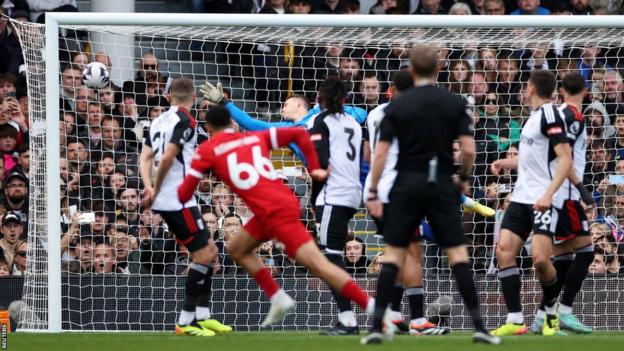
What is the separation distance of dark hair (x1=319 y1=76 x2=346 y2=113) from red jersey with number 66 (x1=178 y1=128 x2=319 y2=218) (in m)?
1.13

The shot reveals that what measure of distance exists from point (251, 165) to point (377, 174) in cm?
125

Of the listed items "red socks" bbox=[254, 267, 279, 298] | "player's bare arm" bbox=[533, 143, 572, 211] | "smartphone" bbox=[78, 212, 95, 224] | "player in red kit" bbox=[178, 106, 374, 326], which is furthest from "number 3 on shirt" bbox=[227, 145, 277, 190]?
"smartphone" bbox=[78, 212, 95, 224]

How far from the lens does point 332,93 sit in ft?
37.8

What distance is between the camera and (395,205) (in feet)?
31.2

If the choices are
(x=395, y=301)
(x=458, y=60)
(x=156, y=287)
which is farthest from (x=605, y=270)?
(x=156, y=287)

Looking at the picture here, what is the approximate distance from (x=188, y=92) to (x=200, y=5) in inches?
268

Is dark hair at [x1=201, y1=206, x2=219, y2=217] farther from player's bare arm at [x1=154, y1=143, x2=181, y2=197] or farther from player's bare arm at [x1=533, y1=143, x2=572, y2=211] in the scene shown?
player's bare arm at [x1=533, y1=143, x2=572, y2=211]

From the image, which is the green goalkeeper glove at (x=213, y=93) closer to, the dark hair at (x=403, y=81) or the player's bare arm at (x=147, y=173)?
the player's bare arm at (x=147, y=173)

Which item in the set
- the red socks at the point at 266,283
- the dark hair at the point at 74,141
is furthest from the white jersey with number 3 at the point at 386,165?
the dark hair at the point at 74,141

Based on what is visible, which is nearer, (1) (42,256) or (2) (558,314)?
(2) (558,314)

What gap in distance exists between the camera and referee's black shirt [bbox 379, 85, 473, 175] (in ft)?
31.0

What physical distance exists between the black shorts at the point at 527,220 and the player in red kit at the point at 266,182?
1.65 meters

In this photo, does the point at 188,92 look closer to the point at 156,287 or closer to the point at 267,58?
the point at 156,287

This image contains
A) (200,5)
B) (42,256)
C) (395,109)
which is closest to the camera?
(395,109)
